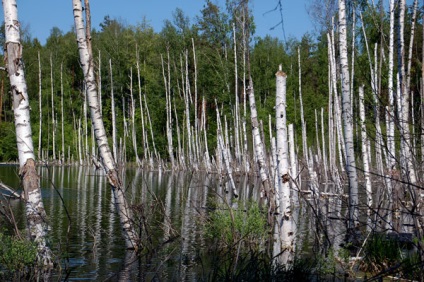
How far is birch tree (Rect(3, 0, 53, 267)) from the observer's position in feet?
23.4

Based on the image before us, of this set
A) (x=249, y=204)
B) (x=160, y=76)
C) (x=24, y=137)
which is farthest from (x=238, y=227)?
(x=160, y=76)

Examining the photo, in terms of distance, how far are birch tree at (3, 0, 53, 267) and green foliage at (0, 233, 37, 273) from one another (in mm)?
470

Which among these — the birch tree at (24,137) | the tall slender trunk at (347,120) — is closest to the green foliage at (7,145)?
the tall slender trunk at (347,120)

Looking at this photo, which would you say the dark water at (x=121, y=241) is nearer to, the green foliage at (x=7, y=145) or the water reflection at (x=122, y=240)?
the water reflection at (x=122, y=240)

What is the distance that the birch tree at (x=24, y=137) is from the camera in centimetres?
713

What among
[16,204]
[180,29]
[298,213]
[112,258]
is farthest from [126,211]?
[180,29]

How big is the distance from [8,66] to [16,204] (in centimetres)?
907

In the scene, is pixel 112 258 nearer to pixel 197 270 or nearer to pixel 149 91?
pixel 197 270

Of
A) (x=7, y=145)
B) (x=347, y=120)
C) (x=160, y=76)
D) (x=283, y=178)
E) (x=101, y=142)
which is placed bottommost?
(x=283, y=178)

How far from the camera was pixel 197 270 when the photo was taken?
8.07m

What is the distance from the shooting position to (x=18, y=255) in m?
6.47

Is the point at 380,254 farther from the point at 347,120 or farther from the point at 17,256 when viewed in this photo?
the point at 17,256

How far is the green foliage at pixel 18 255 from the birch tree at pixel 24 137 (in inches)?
18.5

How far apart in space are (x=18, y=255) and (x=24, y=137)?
4.77 feet
